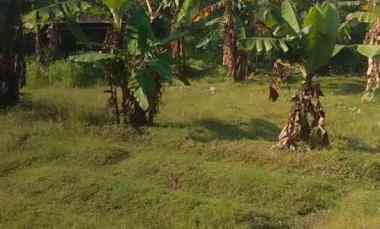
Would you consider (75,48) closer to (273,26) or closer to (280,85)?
(280,85)

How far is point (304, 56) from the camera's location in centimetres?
852

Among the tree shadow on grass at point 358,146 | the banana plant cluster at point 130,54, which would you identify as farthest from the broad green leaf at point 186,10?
the tree shadow on grass at point 358,146

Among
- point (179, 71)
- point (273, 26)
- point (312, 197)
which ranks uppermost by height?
point (273, 26)

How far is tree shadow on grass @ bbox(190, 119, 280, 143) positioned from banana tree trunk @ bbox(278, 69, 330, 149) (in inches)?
26.5

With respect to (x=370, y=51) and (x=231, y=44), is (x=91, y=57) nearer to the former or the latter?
(x=370, y=51)

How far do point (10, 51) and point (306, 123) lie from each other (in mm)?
4619

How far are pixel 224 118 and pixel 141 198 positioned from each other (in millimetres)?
3590

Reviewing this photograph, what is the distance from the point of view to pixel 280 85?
42.1ft

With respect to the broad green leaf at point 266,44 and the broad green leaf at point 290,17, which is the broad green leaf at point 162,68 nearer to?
the broad green leaf at point 266,44

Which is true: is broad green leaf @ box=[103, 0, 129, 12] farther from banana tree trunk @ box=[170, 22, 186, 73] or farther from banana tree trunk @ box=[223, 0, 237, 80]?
banana tree trunk @ box=[223, 0, 237, 80]

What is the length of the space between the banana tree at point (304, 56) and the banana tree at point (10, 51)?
3618mm

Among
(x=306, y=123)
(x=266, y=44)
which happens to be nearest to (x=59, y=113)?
(x=266, y=44)

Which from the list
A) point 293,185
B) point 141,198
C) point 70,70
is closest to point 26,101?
point 70,70

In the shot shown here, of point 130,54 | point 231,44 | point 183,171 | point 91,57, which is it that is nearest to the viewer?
point 183,171
